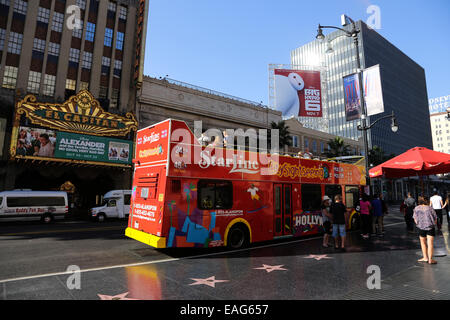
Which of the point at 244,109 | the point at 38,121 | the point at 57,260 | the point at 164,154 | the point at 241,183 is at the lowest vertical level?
the point at 57,260

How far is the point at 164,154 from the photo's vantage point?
294 inches

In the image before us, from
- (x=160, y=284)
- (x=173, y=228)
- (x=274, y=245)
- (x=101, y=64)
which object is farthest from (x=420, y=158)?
(x=101, y=64)

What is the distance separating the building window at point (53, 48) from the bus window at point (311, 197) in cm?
2875

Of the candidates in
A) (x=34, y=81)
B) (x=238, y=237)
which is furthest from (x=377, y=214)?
(x=34, y=81)

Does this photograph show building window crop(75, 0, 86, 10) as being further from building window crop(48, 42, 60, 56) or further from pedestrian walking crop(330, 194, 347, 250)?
pedestrian walking crop(330, 194, 347, 250)

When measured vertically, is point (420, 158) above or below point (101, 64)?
below

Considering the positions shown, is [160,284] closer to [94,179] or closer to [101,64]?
[94,179]

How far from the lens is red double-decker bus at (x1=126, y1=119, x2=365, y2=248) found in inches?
290

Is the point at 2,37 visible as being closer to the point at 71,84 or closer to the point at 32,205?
the point at 71,84

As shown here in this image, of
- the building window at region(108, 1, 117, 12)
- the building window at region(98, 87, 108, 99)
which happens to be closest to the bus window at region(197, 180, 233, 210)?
the building window at region(98, 87, 108, 99)

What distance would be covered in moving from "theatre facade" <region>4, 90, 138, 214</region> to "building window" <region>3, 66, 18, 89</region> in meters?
2.99

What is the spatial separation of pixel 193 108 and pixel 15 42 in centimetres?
1860

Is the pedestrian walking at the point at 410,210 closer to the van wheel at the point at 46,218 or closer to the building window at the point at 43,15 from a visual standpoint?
the van wheel at the point at 46,218
